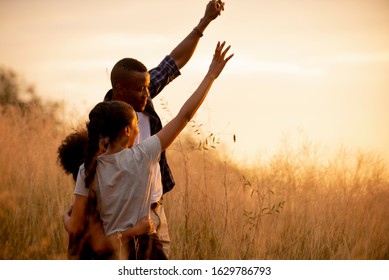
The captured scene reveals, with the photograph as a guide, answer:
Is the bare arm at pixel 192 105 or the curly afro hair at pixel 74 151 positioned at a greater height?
the bare arm at pixel 192 105

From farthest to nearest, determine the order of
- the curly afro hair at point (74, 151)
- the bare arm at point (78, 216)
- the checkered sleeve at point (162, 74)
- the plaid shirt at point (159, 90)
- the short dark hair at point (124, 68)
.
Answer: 1. the checkered sleeve at point (162, 74)
2. the plaid shirt at point (159, 90)
3. the short dark hair at point (124, 68)
4. the curly afro hair at point (74, 151)
5. the bare arm at point (78, 216)

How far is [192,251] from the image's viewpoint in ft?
15.0

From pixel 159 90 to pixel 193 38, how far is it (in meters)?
0.44

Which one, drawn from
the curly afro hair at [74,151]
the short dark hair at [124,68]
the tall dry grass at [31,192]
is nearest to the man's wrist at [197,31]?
the short dark hair at [124,68]

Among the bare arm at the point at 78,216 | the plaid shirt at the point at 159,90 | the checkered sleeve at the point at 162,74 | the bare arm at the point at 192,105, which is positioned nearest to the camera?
the bare arm at the point at 78,216

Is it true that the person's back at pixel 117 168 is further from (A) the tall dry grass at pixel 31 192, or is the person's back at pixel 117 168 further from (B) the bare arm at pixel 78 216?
(A) the tall dry grass at pixel 31 192

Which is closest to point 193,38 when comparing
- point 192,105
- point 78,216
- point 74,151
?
point 192,105

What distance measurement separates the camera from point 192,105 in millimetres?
3035

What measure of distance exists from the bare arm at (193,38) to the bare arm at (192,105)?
696 millimetres

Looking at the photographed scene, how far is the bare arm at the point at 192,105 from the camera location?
9.66ft

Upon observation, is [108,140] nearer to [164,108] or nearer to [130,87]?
[130,87]

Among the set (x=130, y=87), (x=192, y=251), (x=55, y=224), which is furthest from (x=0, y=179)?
(x=130, y=87)

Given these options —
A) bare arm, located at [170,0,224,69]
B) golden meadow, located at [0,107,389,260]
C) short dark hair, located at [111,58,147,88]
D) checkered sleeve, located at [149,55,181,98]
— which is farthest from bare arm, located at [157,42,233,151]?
golden meadow, located at [0,107,389,260]

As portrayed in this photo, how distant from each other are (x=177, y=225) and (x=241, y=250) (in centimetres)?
56
